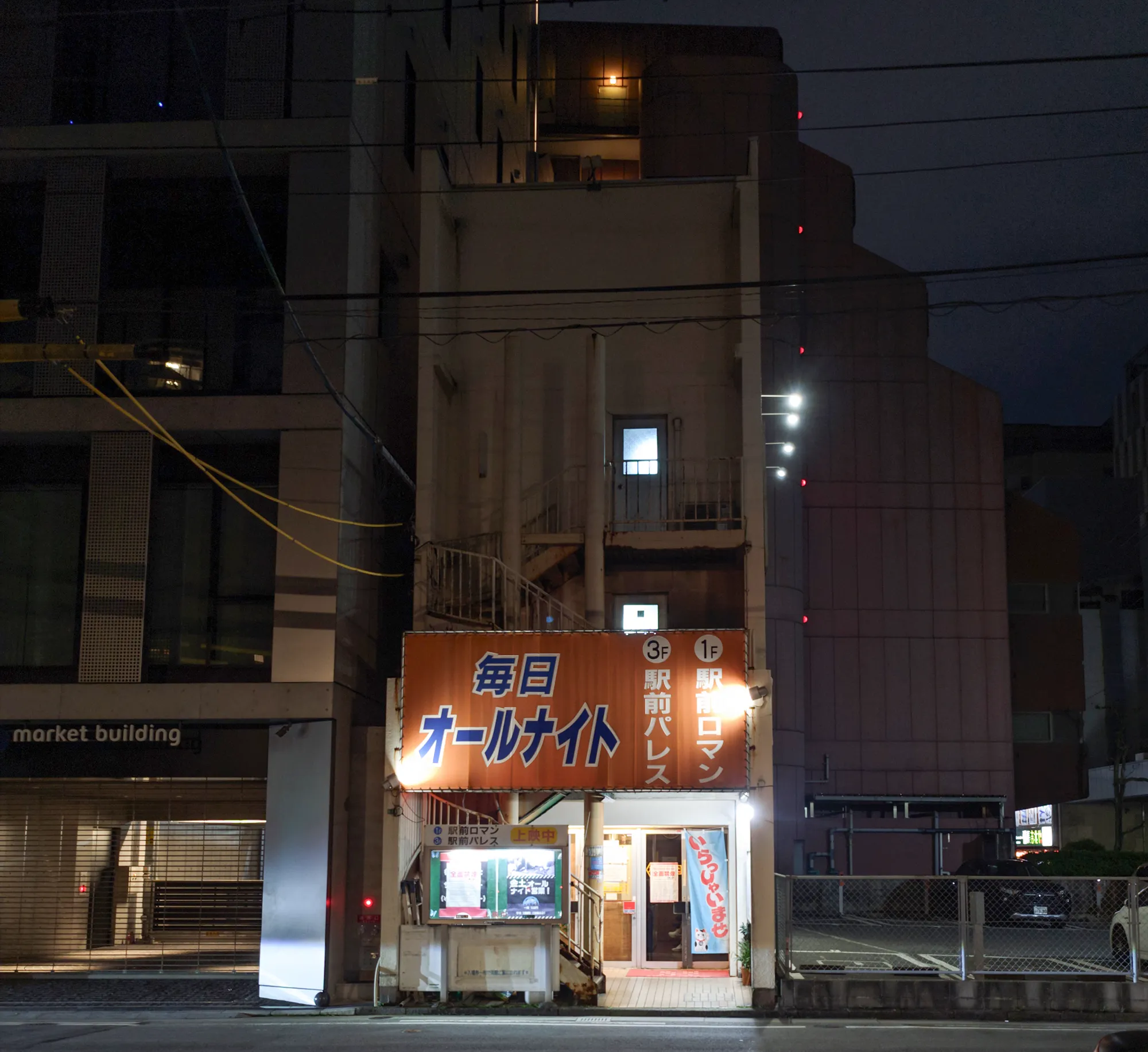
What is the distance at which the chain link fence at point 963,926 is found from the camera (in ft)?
56.0

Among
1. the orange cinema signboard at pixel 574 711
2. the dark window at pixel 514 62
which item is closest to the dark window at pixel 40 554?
the orange cinema signboard at pixel 574 711

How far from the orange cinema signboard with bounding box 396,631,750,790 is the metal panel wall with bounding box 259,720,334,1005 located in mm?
1631

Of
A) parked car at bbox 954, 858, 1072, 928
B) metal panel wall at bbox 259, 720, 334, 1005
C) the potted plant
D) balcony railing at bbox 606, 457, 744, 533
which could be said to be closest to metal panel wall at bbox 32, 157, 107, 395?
metal panel wall at bbox 259, 720, 334, 1005

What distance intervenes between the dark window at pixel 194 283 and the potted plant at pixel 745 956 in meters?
11.6

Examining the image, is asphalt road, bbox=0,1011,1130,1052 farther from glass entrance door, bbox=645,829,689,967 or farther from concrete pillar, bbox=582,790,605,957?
glass entrance door, bbox=645,829,689,967

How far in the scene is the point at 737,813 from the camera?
20312mm

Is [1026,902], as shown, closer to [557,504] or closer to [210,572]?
[557,504]

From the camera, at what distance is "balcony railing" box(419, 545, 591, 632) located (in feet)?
65.3

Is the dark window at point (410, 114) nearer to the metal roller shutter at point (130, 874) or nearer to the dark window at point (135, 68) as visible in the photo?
the dark window at point (135, 68)

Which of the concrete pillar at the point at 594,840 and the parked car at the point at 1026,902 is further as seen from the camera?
the parked car at the point at 1026,902

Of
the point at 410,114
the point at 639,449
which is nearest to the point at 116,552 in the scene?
the point at 639,449

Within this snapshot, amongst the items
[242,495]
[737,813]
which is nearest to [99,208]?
[242,495]

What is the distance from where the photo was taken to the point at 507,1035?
48.2 ft

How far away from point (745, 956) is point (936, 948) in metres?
5.19
